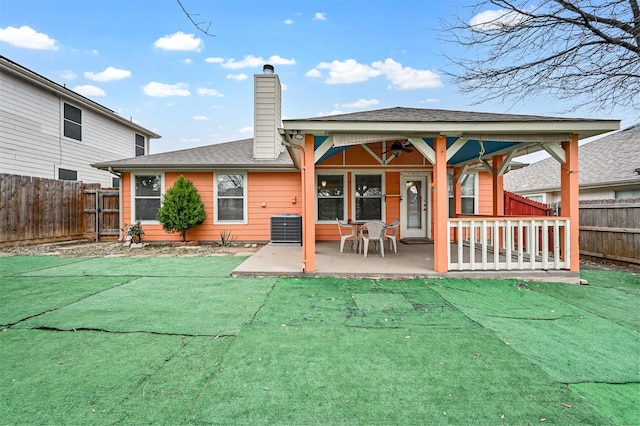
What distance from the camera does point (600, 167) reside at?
417 inches

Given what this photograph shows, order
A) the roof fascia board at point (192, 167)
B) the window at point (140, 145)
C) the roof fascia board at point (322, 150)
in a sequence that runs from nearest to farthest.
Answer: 1. the roof fascia board at point (322, 150)
2. the roof fascia board at point (192, 167)
3. the window at point (140, 145)

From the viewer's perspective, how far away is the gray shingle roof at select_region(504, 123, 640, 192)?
9.23 meters

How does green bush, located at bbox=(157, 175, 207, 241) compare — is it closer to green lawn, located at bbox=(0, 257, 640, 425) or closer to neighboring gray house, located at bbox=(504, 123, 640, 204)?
green lawn, located at bbox=(0, 257, 640, 425)

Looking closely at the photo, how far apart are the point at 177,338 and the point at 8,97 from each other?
11688 mm

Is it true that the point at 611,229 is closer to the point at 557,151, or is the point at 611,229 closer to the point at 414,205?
the point at 557,151

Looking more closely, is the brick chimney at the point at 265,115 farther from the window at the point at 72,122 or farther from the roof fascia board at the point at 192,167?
the window at the point at 72,122

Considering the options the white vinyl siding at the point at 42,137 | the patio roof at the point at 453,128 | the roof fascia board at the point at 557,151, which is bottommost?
the roof fascia board at the point at 557,151

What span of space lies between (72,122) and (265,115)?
831cm

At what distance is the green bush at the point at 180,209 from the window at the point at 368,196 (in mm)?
4657

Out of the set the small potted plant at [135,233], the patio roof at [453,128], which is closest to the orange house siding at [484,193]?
the patio roof at [453,128]

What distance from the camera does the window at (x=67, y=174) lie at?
416 inches

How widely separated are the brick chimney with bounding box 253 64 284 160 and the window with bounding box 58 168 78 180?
7.92 m

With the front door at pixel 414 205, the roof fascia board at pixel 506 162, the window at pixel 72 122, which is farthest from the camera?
the window at pixel 72 122

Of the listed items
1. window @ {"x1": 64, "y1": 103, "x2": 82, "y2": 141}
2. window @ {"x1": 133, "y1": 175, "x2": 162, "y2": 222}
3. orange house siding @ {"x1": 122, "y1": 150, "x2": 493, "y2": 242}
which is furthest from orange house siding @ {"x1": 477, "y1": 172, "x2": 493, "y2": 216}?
window @ {"x1": 64, "y1": 103, "x2": 82, "y2": 141}
